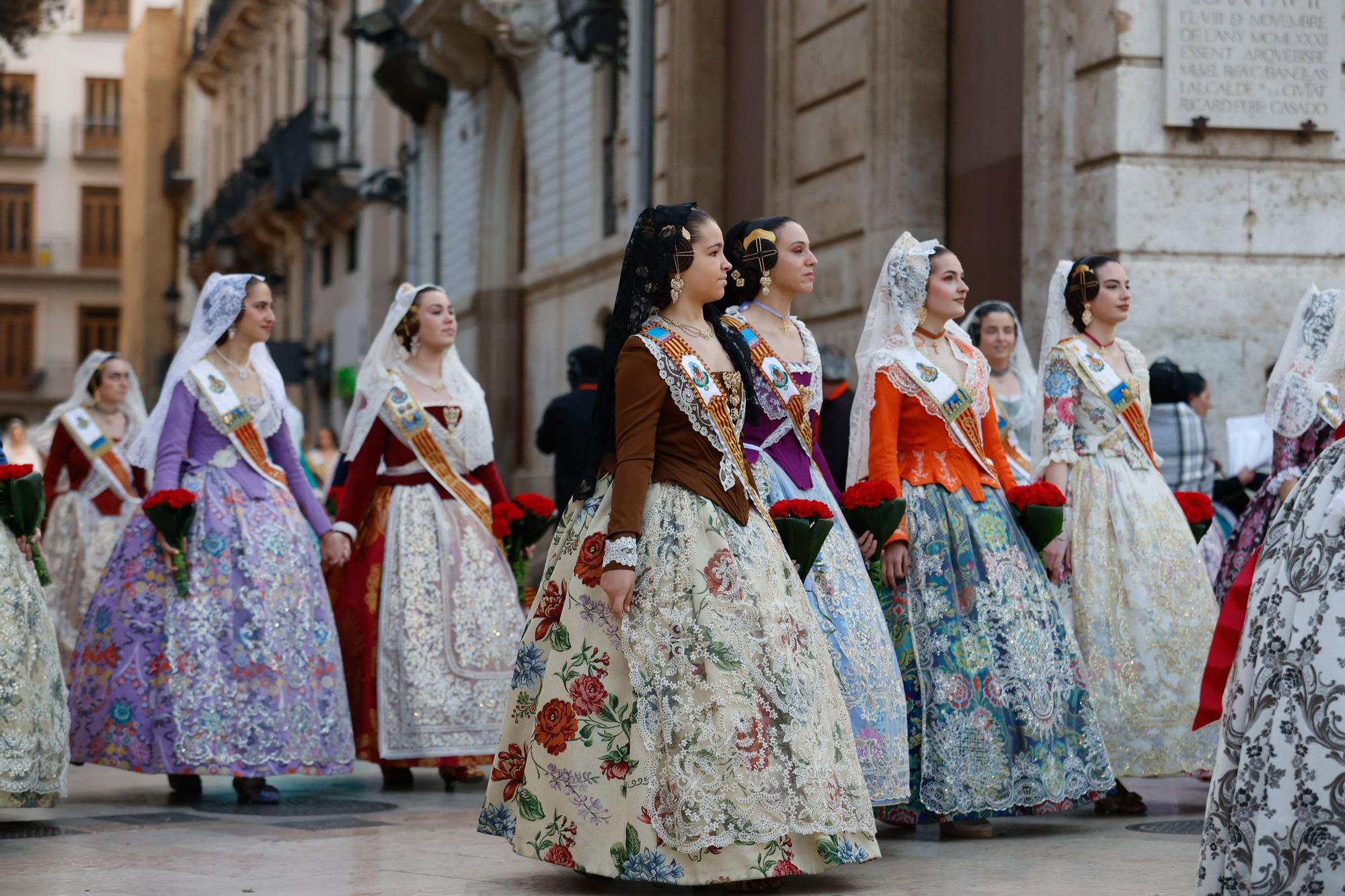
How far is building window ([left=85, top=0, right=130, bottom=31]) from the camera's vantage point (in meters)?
60.3

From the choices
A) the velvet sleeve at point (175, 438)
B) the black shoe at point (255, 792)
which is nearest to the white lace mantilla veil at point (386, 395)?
the velvet sleeve at point (175, 438)

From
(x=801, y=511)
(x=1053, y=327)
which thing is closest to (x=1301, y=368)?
(x=1053, y=327)

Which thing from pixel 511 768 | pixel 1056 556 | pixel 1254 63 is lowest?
pixel 511 768

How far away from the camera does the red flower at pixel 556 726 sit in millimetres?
5684

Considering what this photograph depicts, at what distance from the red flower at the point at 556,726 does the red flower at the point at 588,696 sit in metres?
0.02

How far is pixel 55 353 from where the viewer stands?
6006cm

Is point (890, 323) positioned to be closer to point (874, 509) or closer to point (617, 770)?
point (874, 509)

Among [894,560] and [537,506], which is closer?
[894,560]

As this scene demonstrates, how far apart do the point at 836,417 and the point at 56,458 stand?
446 cm

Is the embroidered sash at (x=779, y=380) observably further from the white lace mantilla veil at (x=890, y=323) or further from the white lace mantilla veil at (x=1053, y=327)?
the white lace mantilla veil at (x=1053, y=327)

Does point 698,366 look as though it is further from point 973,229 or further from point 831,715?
point 973,229

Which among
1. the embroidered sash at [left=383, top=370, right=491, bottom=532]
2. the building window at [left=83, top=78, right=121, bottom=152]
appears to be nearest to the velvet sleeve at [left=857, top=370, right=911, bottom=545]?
the embroidered sash at [left=383, top=370, right=491, bottom=532]

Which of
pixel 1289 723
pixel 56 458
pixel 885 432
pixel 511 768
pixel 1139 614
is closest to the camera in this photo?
pixel 1289 723

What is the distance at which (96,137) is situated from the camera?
6059 cm
